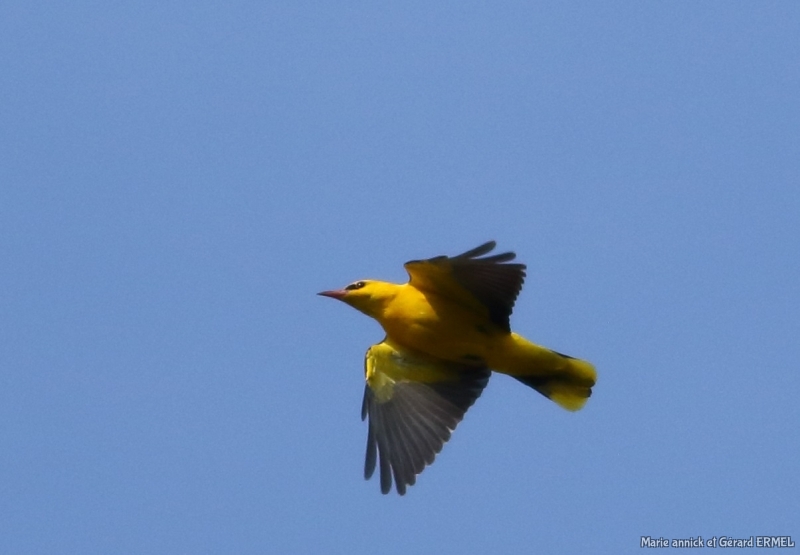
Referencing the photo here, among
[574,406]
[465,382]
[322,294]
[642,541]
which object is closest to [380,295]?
[322,294]

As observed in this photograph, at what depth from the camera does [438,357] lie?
30.9ft

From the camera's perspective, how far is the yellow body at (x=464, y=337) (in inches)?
352

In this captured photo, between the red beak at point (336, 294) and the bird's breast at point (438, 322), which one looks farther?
the red beak at point (336, 294)

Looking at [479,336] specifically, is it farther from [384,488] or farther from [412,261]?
A: [384,488]

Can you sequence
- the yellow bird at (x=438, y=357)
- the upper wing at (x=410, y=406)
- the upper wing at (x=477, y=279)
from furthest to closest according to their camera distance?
1. the upper wing at (x=410, y=406)
2. the yellow bird at (x=438, y=357)
3. the upper wing at (x=477, y=279)

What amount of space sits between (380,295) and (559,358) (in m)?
1.61

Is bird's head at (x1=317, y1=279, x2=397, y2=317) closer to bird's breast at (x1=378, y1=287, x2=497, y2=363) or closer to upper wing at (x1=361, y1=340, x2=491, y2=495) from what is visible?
bird's breast at (x1=378, y1=287, x2=497, y2=363)

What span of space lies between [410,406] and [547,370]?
4.33 ft

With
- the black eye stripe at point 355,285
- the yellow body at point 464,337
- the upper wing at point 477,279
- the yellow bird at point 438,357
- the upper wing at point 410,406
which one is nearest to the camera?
the upper wing at point 477,279

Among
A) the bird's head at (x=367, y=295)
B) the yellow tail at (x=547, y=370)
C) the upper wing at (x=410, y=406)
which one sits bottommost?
the upper wing at (x=410, y=406)

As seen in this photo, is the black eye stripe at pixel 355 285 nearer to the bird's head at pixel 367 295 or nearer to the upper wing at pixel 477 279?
the bird's head at pixel 367 295

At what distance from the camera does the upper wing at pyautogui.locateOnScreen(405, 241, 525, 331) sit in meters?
8.39

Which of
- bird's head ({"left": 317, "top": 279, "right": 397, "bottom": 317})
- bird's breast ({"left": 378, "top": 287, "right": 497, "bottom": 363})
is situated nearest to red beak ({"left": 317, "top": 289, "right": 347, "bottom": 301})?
bird's head ({"left": 317, "top": 279, "right": 397, "bottom": 317})

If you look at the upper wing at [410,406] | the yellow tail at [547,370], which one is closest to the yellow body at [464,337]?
the yellow tail at [547,370]
